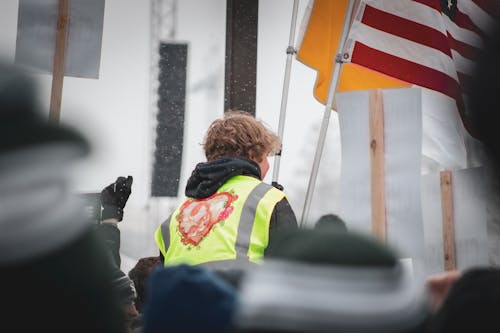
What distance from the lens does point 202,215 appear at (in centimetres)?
251

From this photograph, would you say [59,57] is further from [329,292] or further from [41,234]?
[329,292]

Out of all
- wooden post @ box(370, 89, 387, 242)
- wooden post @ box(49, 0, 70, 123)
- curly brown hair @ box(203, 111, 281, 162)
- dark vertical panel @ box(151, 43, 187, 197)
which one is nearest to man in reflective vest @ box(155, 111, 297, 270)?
curly brown hair @ box(203, 111, 281, 162)

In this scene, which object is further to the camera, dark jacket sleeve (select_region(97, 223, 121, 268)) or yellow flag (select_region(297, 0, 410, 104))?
yellow flag (select_region(297, 0, 410, 104))

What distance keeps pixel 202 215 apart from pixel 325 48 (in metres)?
1.72

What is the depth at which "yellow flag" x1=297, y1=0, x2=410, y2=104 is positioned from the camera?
3.93 metres

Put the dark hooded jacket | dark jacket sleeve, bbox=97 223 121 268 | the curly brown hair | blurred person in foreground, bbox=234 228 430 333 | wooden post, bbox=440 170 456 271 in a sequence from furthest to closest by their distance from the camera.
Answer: dark jacket sleeve, bbox=97 223 121 268 < wooden post, bbox=440 170 456 271 < the curly brown hair < the dark hooded jacket < blurred person in foreground, bbox=234 228 430 333

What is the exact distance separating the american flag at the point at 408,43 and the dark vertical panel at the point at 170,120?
1168 mm

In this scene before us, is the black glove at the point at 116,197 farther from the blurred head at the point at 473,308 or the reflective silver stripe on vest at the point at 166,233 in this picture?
the blurred head at the point at 473,308

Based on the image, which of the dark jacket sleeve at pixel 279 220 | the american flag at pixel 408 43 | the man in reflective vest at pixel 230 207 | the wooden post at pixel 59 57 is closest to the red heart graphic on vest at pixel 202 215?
the man in reflective vest at pixel 230 207

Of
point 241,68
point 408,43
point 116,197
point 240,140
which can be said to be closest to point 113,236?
point 116,197

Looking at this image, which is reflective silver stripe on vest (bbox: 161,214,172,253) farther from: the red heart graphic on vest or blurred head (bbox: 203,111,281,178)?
blurred head (bbox: 203,111,281,178)

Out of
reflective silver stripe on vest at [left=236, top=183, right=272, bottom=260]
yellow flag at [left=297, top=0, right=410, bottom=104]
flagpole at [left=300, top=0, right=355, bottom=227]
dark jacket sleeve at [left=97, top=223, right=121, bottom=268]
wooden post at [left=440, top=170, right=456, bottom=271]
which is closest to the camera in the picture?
reflective silver stripe on vest at [left=236, top=183, right=272, bottom=260]

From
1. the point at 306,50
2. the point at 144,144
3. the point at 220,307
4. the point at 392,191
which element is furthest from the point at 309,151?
the point at 220,307

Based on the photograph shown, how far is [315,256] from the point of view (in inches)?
30.6
